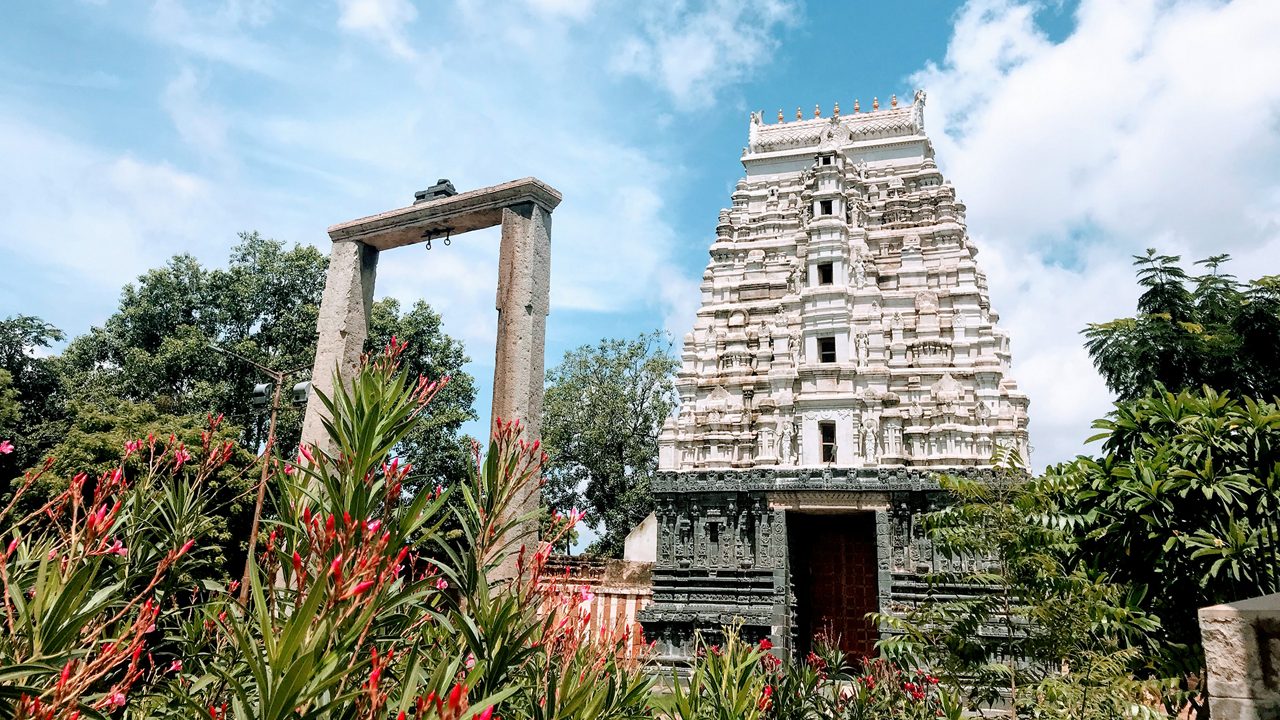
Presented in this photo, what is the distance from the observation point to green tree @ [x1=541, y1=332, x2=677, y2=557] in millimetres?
28500

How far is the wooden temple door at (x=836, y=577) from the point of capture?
57.3ft

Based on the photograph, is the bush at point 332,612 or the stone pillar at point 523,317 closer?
the bush at point 332,612

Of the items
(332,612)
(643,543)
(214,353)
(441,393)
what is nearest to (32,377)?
(214,353)

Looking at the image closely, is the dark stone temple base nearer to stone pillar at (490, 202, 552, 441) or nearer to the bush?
stone pillar at (490, 202, 552, 441)

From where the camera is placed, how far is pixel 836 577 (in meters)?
18.0

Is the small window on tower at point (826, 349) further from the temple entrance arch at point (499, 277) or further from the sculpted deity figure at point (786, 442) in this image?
the temple entrance arch at point (499, 277)

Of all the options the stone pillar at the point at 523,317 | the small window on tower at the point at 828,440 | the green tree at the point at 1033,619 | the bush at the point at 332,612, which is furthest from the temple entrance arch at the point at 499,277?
the small window on tower at the point at 828,440

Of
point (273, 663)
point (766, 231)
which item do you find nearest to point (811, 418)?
point (766, 231)

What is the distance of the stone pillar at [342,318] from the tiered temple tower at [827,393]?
42.6 feet

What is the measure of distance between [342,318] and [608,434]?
75.9 feet

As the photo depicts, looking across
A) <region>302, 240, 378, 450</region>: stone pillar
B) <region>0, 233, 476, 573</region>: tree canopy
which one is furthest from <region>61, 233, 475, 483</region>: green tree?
<region>302, 240, 378, 450</region>: stone pillar

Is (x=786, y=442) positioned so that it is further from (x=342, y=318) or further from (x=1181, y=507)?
(x=342, y=318)

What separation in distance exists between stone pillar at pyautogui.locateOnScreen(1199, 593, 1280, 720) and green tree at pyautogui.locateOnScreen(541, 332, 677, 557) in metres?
24.0

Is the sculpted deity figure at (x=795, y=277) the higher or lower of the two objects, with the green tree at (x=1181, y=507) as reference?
higher
